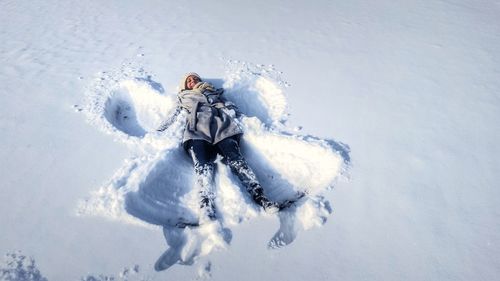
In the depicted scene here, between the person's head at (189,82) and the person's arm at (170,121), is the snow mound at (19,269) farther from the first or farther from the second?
the person's head at (189,82)

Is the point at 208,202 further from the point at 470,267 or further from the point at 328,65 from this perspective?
the point at 328,65

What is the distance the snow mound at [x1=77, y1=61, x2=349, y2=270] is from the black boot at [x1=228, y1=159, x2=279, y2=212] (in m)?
0.07

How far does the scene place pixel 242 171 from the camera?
10.3 feet

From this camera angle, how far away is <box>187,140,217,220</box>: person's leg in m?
2.82

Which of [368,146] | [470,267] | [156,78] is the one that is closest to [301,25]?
[156,78]

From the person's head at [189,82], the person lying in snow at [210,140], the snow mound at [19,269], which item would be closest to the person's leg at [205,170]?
the person lying in snow at [210,140]

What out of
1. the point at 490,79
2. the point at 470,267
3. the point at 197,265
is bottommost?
the point at 197,265

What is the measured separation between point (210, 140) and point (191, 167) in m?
0.34

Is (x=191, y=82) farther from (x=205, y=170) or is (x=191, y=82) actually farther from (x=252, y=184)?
(x=252, y=184)

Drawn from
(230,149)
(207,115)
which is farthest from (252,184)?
(207,115)

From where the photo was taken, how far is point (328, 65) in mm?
4746

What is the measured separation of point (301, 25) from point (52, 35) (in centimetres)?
416

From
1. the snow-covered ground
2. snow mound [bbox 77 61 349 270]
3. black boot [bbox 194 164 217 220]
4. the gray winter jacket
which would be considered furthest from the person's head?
black boot [bbox 194 164 217 220]

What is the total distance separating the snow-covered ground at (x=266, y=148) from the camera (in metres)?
2.50
